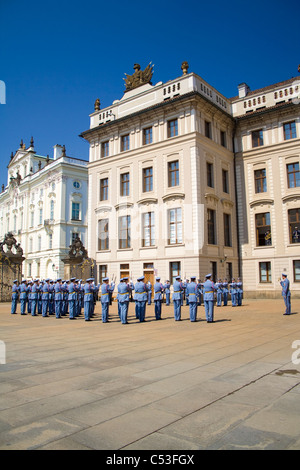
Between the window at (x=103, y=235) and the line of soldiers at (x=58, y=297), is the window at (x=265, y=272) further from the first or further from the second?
the line of soldiers at (x=58, y=297)

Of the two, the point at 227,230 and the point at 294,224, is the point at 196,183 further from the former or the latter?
the point at 294,224

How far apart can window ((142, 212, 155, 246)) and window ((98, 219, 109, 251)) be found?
163 inches

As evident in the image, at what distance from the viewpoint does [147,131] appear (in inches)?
1206

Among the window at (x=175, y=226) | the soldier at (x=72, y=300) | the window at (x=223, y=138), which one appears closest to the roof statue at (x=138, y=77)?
the window at (x=223, y=138)

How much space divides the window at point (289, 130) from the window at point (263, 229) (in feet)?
21.0

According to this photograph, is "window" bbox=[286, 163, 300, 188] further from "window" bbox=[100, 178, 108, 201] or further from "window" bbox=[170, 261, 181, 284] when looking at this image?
"window" bbox=[100, 178, 108, 201]

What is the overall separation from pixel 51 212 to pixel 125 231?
20.6 m

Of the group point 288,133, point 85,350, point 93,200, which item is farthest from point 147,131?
point 85,350

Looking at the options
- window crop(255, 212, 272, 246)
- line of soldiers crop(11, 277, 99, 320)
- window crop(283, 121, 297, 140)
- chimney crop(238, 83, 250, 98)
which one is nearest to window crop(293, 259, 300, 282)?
window crop(255, 212, 272, 246)

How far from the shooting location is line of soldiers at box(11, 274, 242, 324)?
14.3 metres

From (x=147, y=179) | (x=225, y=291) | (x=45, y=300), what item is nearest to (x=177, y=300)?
(x=45, y=300)

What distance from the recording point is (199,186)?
26812mm

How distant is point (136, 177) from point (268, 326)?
20477 millimetres

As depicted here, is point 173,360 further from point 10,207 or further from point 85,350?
point 10,207
